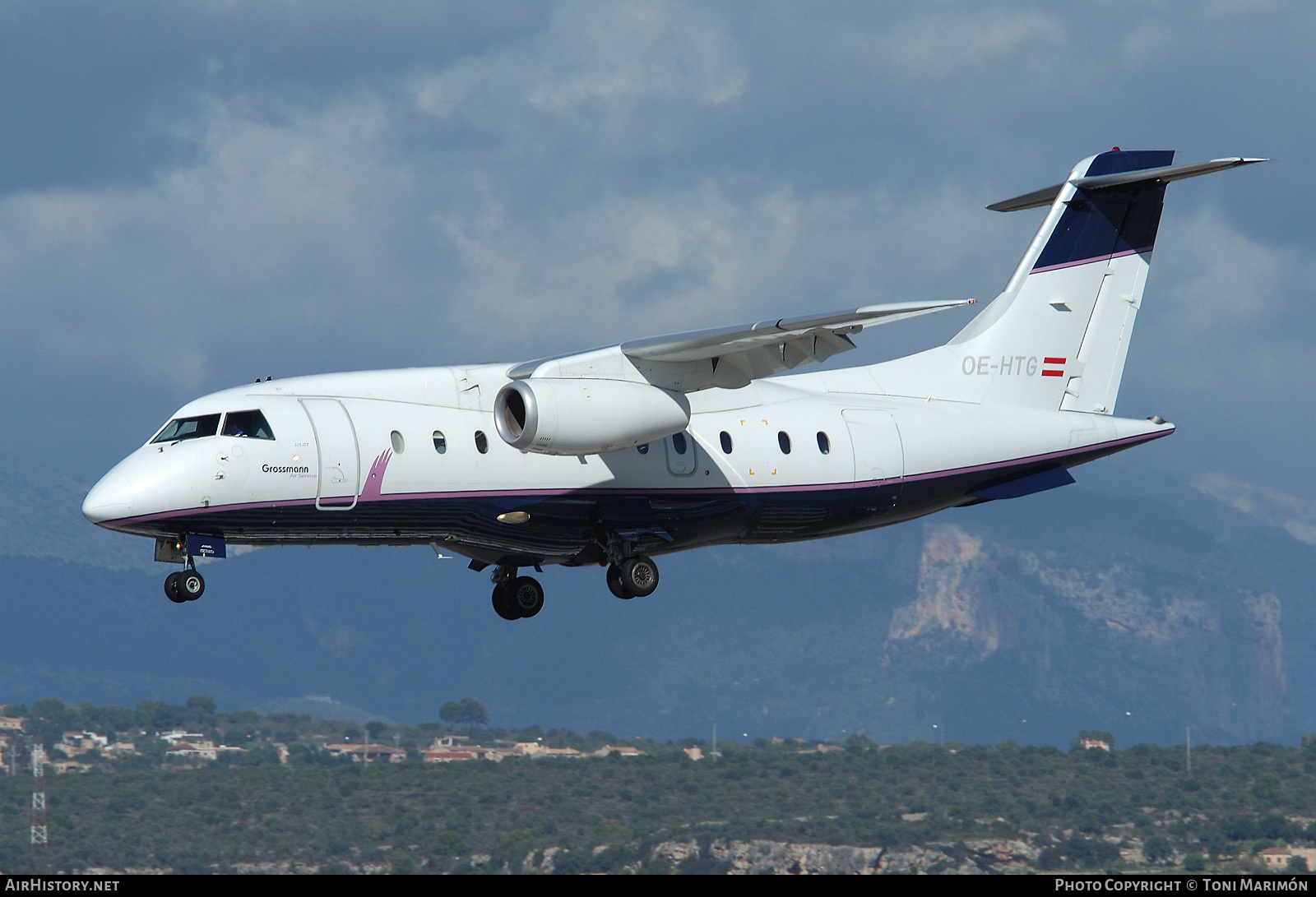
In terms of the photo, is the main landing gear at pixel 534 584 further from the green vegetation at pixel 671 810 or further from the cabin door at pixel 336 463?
the green vegetation at pixel 671 810

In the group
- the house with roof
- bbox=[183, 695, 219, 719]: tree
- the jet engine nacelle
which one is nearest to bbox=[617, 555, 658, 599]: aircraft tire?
the jet engine nacelle

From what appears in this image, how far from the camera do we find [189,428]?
784 inches

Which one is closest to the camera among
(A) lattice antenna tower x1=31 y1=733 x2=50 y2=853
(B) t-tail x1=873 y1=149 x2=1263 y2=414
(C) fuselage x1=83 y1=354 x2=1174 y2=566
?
(C) fuselage x1=83 y1=354 x2=1174 y2=566

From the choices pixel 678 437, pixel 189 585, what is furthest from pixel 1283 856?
pixel 189 585

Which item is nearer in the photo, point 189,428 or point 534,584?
point 189,428

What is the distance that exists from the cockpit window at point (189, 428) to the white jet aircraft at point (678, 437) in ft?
0.10

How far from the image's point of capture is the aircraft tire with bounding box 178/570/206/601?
19.4 metres

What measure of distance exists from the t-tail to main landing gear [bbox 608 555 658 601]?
19.9 feet

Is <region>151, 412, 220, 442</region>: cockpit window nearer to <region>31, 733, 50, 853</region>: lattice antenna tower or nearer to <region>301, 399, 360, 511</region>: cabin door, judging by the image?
<region>301, 399, 360, 511</region>: cabin door

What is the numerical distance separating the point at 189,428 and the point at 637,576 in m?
6.03

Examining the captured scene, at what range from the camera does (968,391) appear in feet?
83.5

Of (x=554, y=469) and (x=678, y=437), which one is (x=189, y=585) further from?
(x=678, y=437)

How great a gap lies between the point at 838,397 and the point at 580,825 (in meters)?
85.5

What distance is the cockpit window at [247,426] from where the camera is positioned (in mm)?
19859
